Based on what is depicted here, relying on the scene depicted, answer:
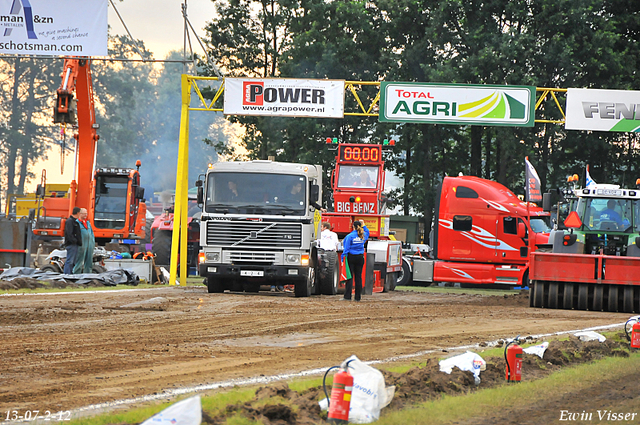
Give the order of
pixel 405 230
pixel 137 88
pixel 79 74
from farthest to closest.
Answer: pixel 137 88, pixel 405 230, pixel 79 74

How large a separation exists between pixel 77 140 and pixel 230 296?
12008 mm

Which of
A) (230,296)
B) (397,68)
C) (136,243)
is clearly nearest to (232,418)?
(230,296)

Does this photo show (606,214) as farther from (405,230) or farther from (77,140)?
(405,230)

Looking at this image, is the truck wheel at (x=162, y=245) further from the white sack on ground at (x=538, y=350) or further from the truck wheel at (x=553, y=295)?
the white sack on ground at (x=538, y=350)

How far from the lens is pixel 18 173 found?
75188mm

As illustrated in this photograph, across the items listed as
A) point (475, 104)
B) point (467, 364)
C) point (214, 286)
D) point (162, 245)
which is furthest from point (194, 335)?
point (162, 245)

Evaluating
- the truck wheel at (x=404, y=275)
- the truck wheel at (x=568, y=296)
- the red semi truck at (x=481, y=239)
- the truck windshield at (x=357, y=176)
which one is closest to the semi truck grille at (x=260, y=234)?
the truck wheel at (x=568, y=296)

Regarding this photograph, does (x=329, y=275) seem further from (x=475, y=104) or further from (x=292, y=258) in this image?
(x=475, y=104)

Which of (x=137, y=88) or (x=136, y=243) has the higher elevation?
(x=137, y=88)

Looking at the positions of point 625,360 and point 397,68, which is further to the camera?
point 397,68

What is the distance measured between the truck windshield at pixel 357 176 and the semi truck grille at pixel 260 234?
1022 centimetres

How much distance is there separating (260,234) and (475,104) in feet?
28.2

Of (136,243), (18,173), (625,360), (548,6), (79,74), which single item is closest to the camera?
(625,360)

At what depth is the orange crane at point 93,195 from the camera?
94.2ft
